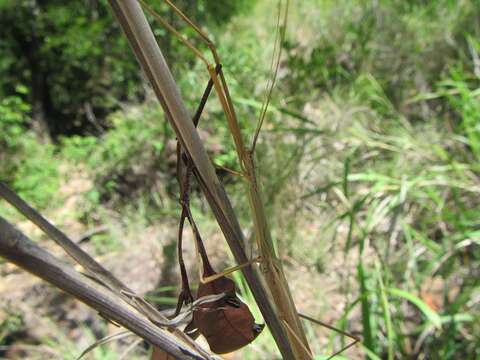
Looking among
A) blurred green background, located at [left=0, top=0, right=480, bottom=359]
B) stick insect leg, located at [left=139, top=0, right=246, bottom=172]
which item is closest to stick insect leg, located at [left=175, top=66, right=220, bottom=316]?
stick insect leg, located at [left=139, top=0, right=246, bottom=172]

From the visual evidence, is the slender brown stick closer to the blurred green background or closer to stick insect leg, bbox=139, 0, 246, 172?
stick insect leg, bbox=139, 0, 246, 172

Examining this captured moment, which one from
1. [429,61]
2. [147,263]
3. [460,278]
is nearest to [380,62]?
[429,61]

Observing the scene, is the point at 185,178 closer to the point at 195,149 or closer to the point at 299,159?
the point at 195,149

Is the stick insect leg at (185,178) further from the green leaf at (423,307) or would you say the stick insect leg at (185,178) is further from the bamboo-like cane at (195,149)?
the green leaf at (423,307)

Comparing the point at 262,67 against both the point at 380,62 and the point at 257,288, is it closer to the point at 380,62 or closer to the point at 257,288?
the point at 380,62

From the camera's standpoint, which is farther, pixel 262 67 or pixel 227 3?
pixel 227 3

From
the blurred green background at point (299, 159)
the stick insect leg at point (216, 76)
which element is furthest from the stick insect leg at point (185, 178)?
the blurred green background at point (299, 159)
